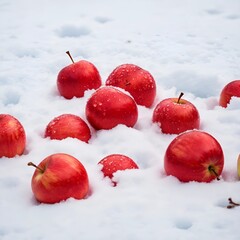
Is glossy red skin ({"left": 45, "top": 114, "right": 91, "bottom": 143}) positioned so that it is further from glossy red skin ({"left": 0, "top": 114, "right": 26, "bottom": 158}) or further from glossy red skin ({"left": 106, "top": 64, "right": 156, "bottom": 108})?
glossy red skin ({"left": 106, "top": 64, "right": 156, "bottom": 108})

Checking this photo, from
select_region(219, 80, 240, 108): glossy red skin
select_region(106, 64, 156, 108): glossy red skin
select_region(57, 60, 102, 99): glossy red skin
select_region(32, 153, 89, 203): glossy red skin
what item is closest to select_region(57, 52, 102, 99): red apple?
select_region(57, 60, 102, 99): glossy red skin

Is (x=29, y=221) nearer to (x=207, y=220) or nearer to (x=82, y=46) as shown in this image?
(x=207, y=220)

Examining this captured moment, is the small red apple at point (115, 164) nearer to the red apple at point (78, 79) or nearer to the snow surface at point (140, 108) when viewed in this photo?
the snow surface at point (140, 108)

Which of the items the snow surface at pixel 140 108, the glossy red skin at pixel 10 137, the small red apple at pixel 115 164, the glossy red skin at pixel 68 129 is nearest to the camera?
the snow surface at pixel 140 108

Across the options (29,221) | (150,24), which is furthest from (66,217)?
(150,24)

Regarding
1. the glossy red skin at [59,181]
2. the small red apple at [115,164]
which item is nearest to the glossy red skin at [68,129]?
the small red apple at [115,164]

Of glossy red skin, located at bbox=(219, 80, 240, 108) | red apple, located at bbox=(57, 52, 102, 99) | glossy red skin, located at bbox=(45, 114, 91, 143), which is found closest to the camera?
glossy red skin, located at bbox=(45, 114, 91, 143)

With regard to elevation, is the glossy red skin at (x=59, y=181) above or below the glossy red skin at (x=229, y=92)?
below

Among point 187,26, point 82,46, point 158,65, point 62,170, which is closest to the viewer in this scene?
point 62,170

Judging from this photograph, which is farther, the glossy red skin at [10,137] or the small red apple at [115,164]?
the glossy red skin at [10,137]
